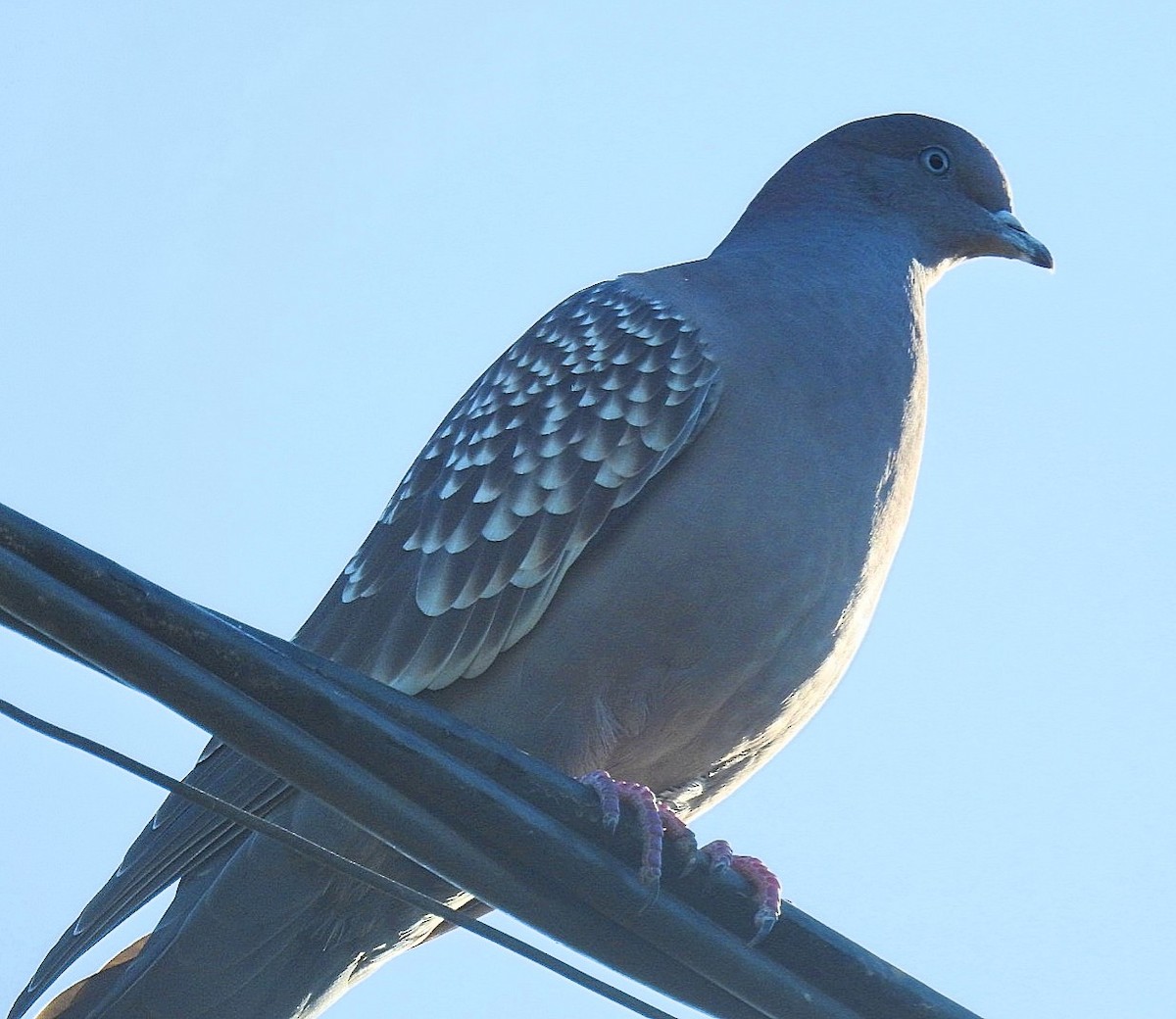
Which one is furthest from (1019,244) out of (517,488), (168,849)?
(168,849)

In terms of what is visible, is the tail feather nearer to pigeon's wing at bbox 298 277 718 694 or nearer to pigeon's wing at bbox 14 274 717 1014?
pigeon's wing at bbox 14 274 717 1014

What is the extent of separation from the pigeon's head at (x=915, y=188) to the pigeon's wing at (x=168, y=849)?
8.57ft

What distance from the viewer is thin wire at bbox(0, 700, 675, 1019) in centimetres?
252

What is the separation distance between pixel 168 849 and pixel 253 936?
341 millimetres

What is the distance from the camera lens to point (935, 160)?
6.44 m

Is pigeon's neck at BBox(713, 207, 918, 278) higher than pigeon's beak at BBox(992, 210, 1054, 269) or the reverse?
the reverse

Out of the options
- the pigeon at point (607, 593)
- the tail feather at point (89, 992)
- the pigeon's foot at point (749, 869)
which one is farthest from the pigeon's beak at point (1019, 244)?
the tail feather at point (89, 992)

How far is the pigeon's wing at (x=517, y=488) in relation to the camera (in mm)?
4707

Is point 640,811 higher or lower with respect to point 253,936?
higher

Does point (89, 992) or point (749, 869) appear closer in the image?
point (749, 869)

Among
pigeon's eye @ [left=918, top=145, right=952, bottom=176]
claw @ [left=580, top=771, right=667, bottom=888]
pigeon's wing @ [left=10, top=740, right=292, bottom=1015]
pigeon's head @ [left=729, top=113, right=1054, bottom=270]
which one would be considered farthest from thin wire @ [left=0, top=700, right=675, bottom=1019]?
pigeon's eye @ [left=918, top=145, right=952, bottom=176]

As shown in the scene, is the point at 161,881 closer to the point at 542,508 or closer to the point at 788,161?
the point at 542,508

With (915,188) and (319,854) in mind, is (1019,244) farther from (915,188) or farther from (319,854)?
(319,854)

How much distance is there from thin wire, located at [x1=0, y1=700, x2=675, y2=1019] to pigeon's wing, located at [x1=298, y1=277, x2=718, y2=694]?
185cm
